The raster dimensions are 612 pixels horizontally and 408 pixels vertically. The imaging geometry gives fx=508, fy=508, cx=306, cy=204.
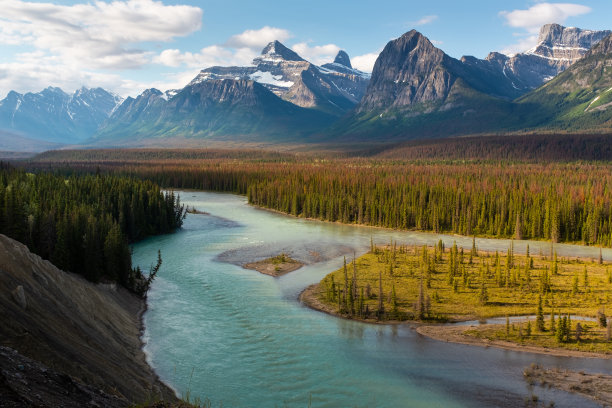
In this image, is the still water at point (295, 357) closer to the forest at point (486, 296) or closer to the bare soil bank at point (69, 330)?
the bare soil bank at point (69, 330)

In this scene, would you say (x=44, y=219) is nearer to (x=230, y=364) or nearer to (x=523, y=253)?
(x=230, y=364)

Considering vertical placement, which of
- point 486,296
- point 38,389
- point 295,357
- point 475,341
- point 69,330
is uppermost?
point 38,389

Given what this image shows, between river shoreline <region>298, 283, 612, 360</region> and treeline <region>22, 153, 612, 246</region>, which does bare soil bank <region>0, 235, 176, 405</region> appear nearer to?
river shoreline <region>298, 283, 612, 360</region>

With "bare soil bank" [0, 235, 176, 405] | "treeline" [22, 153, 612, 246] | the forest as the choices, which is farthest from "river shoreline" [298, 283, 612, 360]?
"treeline" [22, 153, 612, 246]

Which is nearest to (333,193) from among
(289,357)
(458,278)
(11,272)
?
(458,278)

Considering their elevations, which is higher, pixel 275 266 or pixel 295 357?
pixel 275 266

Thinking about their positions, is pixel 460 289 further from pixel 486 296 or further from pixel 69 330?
pixel 69 330

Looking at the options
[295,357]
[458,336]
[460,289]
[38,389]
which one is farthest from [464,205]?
[38,389]
